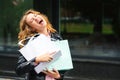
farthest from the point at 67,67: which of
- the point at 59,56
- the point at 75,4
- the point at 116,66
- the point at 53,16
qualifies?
the point at 75,4

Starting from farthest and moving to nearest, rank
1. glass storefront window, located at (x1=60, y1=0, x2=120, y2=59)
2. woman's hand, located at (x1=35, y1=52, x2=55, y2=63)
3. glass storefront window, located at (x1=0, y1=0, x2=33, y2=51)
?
glass storefront window, located at (x1=0, y1=0, x2=33, y2=51) < glass storefront window, located at (x1=60, y1=0, x2=120, y2=59) < woman's hand, located at (x1=35, y1=52, x2=55, y2=63)

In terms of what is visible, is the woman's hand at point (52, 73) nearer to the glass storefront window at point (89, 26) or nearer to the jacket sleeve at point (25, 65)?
the jacket sleeve at point (25, 65)

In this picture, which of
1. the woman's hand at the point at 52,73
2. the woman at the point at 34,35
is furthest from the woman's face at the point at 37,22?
the woman's hand at the point at 52,73

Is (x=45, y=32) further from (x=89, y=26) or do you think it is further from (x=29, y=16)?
(x=89, y=26)

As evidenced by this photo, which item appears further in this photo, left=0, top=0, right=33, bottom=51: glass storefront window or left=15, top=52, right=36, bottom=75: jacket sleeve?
left=0, top=0, right=33, bottom=51: glass storefront window

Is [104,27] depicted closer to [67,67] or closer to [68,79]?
[68,79]

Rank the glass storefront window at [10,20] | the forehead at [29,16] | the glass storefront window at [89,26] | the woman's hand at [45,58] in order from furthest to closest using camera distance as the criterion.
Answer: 1. the glass storefront window at [10,20]
2. the glass storefront window at [89,26]
3. the forehead at [29,16]
4. the woman's hand at [45,58]

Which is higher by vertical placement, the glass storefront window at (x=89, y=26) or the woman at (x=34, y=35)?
the woman at (x=34, y=35)

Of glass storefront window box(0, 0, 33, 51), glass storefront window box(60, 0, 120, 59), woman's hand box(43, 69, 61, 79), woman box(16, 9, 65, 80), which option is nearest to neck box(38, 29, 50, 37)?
woman box(16, 9, 65, 80)

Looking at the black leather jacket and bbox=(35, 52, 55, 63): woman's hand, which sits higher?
bbox=(35, 52, 55, 63): woman's hand

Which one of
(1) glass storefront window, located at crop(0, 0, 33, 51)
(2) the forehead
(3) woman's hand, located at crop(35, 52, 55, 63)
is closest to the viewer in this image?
(3) woman's hand, located at crop(35, 52, 55, 63)

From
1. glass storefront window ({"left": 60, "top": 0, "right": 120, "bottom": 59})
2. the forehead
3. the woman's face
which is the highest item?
the forehead

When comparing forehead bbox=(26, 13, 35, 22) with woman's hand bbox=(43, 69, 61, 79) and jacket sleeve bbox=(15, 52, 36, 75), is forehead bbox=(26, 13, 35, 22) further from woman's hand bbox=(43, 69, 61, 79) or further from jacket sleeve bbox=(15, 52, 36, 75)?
woman's hand bbox=(43, 69, 61, 79)

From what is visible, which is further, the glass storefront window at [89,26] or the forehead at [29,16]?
the glass storefront window at [89,26]
